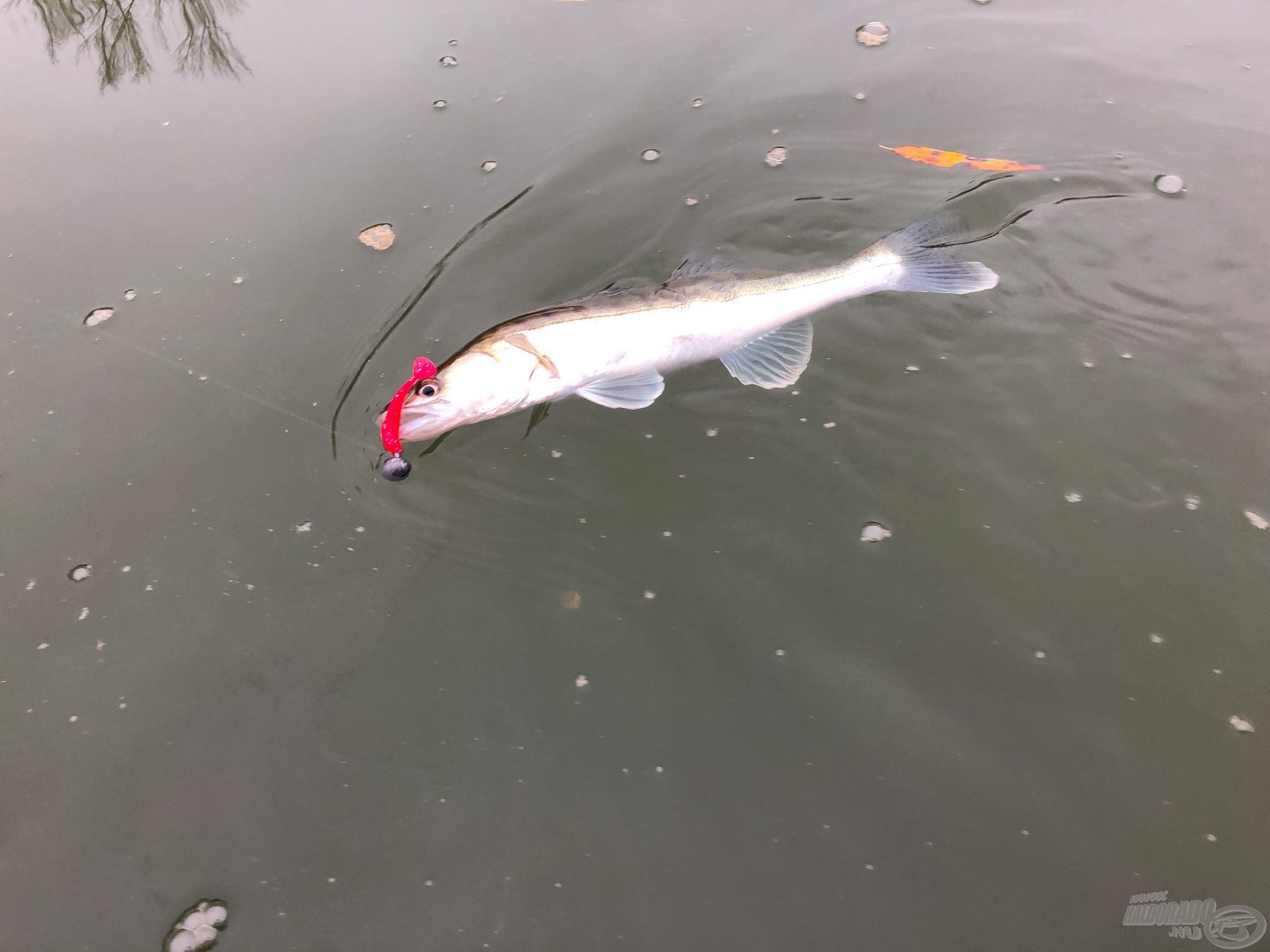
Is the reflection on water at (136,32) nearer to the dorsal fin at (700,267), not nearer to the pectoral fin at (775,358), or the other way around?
the dorsal fin at (700,267)

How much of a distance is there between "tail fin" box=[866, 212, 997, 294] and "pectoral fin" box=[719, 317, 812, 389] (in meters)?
0.46

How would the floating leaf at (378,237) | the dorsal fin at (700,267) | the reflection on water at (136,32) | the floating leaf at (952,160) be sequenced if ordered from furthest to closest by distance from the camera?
the reflection on water at (136,32) < the floating leaf at (952,160) < the floating leaf at (378,237) < the dorsal fin at (700,267)

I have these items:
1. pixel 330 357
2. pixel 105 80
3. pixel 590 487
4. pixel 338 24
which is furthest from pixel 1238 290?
pixel 105 80

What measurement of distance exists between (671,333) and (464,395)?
2.96 ft

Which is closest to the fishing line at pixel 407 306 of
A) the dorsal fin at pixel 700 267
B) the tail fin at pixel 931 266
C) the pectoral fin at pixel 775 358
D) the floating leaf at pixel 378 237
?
the floating leaf at pixel 378 237

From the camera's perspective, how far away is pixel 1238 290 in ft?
10.3

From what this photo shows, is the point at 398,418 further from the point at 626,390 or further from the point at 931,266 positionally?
the point at 931,266

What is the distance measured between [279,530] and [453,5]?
4.13 m

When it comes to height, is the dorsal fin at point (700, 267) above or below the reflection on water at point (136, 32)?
below

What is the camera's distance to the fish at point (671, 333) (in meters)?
2.76

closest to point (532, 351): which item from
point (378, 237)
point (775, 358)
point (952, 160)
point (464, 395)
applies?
point (464, 395)

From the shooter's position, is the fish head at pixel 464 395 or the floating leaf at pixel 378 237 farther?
the floating leaf at pixel 378 237

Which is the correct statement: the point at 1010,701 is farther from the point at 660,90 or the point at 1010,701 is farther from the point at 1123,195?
the point at 660,90

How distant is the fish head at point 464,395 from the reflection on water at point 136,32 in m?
3.49
